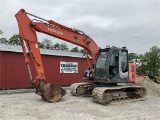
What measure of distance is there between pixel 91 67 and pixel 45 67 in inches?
250

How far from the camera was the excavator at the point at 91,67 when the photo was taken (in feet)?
29.4

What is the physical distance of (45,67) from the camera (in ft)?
53.6

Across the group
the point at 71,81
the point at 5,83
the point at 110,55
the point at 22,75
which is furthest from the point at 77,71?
the point at 110,55

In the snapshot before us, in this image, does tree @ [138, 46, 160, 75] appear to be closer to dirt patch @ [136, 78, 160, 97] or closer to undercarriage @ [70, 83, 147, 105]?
dirt patch @ [136, 78, 160, 97]

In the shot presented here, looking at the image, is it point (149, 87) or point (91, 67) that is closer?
point (91, 67)

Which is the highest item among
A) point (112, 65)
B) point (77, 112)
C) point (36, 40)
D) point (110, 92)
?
point (36, 40)

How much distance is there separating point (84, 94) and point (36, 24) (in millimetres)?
4139

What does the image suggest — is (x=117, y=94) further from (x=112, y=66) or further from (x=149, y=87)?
(x=149, y=87)

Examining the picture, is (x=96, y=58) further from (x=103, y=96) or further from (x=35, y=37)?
(x=35, y=37)

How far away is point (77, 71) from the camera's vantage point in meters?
18.5

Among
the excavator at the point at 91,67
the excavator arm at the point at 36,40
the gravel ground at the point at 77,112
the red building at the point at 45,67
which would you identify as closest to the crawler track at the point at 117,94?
the excavator at the point at 91,67

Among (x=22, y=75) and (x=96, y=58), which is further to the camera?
(x=22, y=75)

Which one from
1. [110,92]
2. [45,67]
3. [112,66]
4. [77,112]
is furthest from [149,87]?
[45,67]

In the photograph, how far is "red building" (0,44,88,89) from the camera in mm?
14266
